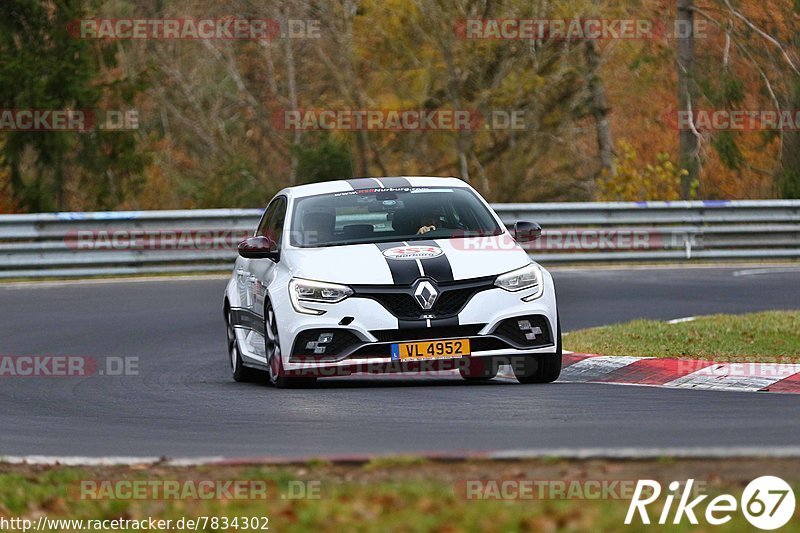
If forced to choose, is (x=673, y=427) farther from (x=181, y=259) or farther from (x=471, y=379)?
(x=181, y=259)

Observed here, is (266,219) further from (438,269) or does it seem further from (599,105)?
(599,105)

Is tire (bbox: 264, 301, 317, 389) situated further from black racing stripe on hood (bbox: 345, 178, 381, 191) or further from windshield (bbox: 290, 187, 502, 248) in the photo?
black racing stripe on hood (bbox: 345, 178, 381, 191)

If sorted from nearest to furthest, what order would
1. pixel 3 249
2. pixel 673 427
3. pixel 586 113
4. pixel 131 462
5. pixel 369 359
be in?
pixel 131 462 < pixel 673 427 < pixel 369 359 < pixel 3 249 < pixel 586 113

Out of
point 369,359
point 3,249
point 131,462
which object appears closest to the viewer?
point 131,462

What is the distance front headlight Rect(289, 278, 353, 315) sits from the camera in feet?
36.6

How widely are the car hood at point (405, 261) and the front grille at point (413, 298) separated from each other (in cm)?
5

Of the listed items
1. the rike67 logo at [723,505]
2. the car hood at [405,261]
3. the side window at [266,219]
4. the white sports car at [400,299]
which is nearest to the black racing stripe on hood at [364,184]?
the white sports car at [400,299]

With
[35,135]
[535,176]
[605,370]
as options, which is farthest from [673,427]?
[535,176]

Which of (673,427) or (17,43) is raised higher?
(17,43)

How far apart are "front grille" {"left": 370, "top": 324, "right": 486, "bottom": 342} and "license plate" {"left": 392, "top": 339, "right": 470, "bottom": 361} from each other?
4 centimetres

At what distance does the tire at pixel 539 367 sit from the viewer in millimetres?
11484

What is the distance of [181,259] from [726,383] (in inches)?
548

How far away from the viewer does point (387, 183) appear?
12.9m

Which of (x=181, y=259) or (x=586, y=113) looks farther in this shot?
(x=586, y=113)
